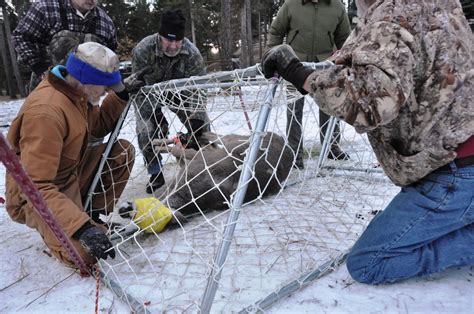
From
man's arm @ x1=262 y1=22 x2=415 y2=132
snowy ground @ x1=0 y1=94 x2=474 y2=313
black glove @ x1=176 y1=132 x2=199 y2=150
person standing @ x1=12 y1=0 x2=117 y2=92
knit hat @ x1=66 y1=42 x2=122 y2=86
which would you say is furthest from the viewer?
black glove @ x1=176 y1=132 x2=199 y2=150

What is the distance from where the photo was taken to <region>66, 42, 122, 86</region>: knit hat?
85.6 inches

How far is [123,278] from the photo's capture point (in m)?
2.17

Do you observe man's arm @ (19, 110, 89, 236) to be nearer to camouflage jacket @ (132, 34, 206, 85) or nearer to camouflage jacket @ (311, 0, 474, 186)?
camouflage jacket @ (311, 0, 474, 186)

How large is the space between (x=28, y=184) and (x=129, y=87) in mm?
1344

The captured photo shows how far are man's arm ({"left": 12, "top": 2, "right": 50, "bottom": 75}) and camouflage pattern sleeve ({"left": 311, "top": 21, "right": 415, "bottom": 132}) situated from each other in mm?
2763

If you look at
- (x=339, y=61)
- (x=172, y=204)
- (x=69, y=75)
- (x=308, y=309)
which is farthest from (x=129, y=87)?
(x=308, y=309)

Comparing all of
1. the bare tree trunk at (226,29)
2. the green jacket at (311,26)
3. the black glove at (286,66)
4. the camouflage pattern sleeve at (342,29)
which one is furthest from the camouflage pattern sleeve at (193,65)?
the bare tree trunk at (226,29)

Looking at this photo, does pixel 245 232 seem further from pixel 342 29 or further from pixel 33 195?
pixel 342 29

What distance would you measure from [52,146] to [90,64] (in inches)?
20.6

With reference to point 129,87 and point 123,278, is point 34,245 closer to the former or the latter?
point 123,278

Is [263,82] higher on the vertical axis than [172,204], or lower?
higher

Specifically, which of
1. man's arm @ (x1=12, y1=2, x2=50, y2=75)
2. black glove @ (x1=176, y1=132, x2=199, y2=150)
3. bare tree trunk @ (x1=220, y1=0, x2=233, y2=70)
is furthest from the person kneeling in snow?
bare tree trunk @ (x1=220, y1=0, x2=233, y2=70)

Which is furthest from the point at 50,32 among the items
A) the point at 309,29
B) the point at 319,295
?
the point at 319,295

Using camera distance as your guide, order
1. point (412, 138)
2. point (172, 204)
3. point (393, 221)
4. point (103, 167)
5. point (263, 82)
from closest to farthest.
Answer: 1. point (412, 138)
2. point (393, 221)
3. point (263, 82)
4. point (103, 167)
5. point (172, 204)
